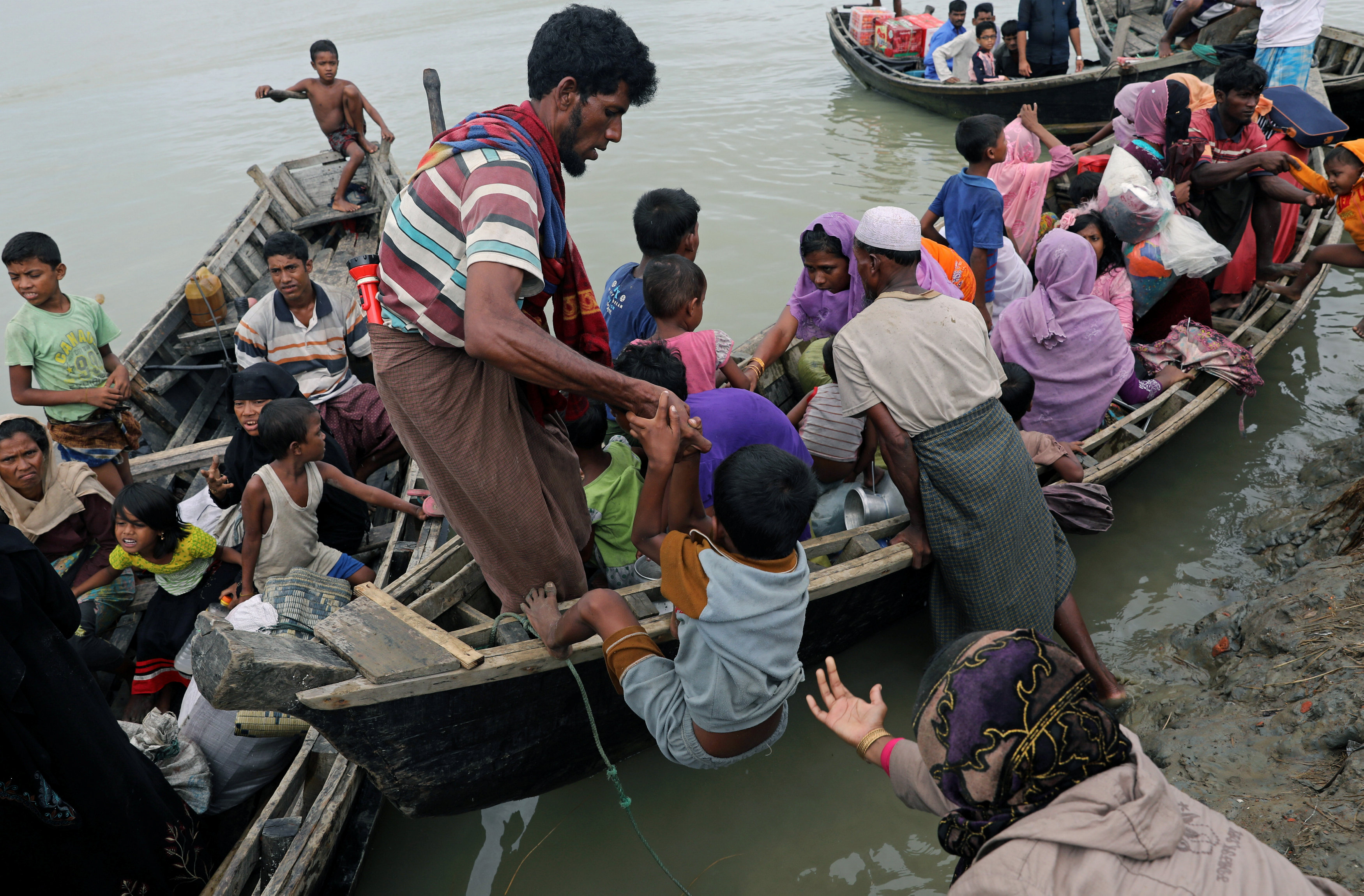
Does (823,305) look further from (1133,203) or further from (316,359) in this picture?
(316,359)

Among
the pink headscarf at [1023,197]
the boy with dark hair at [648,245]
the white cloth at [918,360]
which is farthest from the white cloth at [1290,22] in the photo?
the white cloth at [918,360]

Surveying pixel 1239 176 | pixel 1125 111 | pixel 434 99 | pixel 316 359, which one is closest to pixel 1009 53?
pixel 1125 111

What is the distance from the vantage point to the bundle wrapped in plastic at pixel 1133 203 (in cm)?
477

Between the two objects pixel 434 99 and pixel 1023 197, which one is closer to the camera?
pixel 1023 197

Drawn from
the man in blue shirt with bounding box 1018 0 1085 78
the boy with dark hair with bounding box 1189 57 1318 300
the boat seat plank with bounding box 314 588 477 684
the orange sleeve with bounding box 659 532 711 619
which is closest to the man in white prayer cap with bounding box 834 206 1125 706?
the orange sleeve with bounding box 659 532 711 619

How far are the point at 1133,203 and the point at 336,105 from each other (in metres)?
6.87

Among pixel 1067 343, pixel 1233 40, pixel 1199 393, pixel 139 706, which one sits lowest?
pixel 139 706

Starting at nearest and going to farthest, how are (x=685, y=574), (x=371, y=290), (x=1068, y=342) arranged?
(x=685, y=574)
(x=371, y=290)
(x=1068, y=342)

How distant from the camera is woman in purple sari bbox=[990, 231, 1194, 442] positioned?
13.3 ft

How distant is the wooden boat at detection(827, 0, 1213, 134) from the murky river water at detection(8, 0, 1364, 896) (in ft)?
1.48

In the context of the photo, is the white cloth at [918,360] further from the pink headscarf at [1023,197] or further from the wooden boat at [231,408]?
the pink headscarf at [1023,197]

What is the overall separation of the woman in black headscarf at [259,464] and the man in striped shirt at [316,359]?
0.55 meters

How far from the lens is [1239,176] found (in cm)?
526

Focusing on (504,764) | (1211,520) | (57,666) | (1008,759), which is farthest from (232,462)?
(1211,520)
